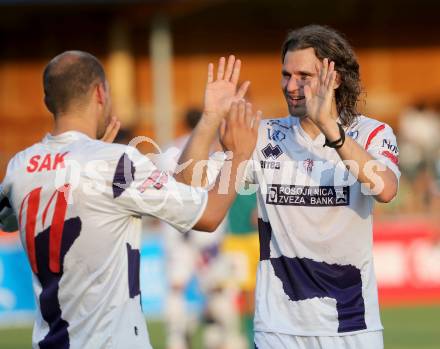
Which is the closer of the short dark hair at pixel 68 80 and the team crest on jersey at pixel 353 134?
the short dark hair at pixel 68 80

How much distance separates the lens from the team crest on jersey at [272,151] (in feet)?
18.4

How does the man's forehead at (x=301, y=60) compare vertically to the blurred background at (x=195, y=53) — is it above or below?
below

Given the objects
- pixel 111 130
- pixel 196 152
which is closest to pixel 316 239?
pixel 196 152

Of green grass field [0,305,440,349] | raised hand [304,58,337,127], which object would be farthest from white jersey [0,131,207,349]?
green grass field [0,305,440,349]

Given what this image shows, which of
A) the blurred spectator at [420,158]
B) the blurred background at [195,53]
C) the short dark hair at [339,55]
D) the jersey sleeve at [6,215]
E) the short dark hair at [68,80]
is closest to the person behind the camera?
the short dark hair at [68,80]

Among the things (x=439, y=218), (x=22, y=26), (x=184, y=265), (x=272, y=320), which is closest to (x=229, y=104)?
(x=272, y=320)

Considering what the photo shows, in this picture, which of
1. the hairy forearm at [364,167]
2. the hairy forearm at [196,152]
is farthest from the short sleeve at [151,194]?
the hairy forearm at [364,167]

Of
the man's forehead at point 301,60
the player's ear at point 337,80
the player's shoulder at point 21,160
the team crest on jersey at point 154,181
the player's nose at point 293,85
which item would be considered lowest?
the team crest on jersey at point 154,181

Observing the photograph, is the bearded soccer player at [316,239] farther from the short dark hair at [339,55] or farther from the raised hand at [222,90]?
the raised hand at [222,90]

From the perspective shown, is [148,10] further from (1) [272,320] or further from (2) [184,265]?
(1) [272,320]

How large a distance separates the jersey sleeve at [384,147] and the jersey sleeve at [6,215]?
1.80 m

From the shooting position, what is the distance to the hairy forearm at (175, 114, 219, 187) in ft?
16.9

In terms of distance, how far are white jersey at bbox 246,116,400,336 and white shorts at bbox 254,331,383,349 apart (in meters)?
0.03

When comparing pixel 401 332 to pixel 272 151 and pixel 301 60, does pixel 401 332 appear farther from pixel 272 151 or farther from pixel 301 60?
pixel 301 60
